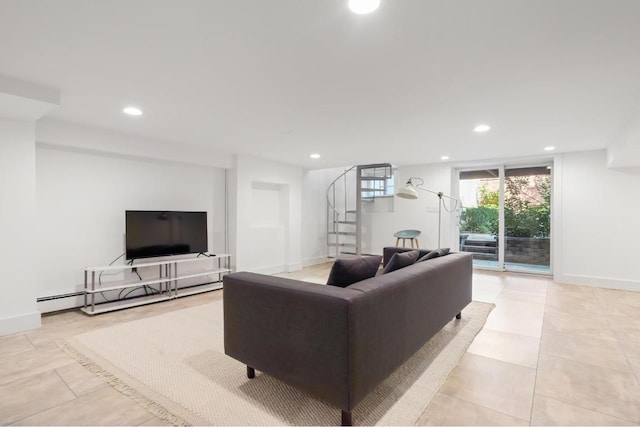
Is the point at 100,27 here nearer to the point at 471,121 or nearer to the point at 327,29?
the point at 327,29

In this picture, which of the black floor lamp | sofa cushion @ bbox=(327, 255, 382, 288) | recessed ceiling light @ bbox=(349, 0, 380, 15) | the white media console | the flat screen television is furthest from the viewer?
the black floor lamp

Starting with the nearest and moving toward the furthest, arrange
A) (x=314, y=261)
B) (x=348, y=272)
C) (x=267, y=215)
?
(x=348, y=272), (x=267, y=215), (x=314, y=261)

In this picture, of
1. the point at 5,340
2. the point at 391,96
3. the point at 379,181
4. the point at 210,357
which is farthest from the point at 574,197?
the point at 5,340

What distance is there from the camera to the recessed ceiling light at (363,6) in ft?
5.04

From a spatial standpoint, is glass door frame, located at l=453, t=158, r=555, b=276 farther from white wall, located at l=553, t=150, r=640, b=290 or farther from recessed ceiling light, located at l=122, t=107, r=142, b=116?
recessed ceiling light, located at l=122, t=107, r=142, b=116

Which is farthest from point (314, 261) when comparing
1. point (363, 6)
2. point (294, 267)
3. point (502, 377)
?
point (363, 6)

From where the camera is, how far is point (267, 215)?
6.36 m

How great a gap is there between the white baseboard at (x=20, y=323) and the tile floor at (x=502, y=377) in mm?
96

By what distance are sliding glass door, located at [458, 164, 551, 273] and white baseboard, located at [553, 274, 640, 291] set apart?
535 millimetres

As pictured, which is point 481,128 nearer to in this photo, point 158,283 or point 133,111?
point 133,111

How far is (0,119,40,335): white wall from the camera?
10.00ft

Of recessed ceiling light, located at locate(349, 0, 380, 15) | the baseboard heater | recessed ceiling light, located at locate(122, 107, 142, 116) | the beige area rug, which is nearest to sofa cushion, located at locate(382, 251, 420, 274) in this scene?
the beige area rug

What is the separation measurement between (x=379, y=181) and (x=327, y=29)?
620cm

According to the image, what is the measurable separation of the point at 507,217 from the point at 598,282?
1.71 m
